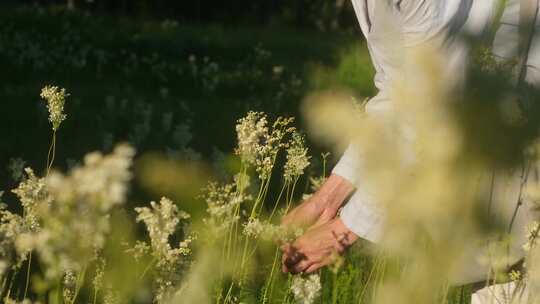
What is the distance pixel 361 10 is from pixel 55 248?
4.80 feet

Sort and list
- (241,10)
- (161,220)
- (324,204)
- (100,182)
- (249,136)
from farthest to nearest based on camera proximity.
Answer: (241,10) → (324,204) → (249,136) → (161,220) → (100,182)

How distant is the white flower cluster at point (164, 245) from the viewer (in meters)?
1.57

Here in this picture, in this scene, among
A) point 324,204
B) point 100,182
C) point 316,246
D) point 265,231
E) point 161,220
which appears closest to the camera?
point 100,182

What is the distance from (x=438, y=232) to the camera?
827 mm

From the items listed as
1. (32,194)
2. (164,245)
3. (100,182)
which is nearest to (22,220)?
(32,194)

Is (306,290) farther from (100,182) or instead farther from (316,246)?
(100,182)

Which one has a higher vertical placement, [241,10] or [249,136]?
[249,136]

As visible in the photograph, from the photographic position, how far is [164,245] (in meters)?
1.72

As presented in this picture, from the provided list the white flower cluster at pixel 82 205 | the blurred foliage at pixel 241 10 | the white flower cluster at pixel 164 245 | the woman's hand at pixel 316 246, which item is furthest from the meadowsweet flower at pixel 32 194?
the blurred foliage at pixel 241 10

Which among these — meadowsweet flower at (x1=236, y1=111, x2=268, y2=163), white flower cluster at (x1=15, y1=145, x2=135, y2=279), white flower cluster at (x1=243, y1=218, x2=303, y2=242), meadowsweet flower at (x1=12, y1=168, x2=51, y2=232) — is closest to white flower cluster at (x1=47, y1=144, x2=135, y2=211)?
white flower cluster at (x1=15, y1=145, x2=135, y2=279)

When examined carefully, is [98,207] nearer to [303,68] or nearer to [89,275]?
[89,275]

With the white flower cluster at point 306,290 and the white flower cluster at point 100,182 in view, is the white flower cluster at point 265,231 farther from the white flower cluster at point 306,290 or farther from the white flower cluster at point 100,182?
the white flower cluster at point 100,182

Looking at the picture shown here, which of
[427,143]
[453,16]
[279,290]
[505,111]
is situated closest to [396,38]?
[505,111]

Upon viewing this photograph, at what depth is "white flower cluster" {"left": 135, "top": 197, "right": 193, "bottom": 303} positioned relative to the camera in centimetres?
157
